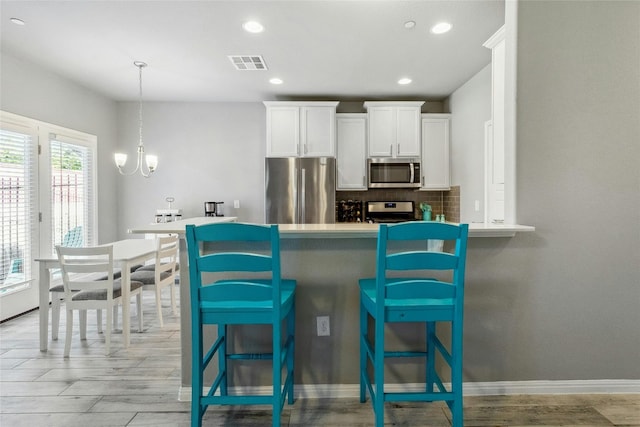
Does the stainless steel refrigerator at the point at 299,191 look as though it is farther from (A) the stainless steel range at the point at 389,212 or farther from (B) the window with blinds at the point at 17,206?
(B) the window with blinds at the point at 17,206

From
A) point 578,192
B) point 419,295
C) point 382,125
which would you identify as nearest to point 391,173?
point 382,125

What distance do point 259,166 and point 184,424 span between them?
11.9ft

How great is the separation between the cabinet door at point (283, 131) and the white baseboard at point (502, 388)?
9.91 ft

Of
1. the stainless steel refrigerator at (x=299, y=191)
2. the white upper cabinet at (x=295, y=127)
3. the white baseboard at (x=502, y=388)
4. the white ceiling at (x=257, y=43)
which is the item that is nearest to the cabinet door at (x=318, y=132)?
the white upper cabinet at (x=295, y=127)

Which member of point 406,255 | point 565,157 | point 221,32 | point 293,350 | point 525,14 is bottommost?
point 293,350

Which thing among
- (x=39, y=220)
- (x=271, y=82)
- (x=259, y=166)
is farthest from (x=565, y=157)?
(x=39, y=220)

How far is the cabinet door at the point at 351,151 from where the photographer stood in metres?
4.47

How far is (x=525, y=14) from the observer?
75.0 inches

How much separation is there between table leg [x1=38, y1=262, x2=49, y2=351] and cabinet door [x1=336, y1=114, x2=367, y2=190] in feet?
10.3

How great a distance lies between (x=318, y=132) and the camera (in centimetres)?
436

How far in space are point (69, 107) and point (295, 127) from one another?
2.69m

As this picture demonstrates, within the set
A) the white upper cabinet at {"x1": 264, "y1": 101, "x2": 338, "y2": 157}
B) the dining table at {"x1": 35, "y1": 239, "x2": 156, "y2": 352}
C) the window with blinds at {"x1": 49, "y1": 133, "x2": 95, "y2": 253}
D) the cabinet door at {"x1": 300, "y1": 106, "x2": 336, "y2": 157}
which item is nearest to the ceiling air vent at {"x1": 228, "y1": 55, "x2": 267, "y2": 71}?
the white upper cabinet at {"x1": 264, "y1": 101, "x2": 338, "y2": 157}

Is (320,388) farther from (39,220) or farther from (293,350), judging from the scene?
(39,220)

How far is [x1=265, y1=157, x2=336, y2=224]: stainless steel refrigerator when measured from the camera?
4.26 metres
